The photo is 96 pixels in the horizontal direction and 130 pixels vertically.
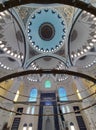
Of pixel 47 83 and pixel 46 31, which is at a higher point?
pixel 46 31

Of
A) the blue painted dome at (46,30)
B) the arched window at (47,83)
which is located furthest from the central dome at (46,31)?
the arched window at (47,83)

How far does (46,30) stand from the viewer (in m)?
16.5

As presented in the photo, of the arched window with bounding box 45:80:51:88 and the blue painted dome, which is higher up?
the blue painted dome

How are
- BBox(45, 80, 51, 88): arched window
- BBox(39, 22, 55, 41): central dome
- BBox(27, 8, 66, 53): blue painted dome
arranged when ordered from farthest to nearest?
BBox(45, 80, 51, 88): arched window < BBox(39, 22, 55, 41): central dome < BBox(27, 8, 66, 53): blue painted dome

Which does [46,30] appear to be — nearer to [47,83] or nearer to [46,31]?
[46,31]

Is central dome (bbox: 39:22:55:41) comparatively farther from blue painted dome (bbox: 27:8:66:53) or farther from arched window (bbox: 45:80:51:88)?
arched window (bbox: 45:80:51:88)

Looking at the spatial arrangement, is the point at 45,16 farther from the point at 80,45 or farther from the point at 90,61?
the point at 90,61

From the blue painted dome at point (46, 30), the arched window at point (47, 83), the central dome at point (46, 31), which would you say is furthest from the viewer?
the arched window at point (47, 83)

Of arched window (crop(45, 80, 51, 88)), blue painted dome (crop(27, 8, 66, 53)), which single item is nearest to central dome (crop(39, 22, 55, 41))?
blue painted dome (crop(27, 8, 66, 53))

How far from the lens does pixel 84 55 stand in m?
15.7

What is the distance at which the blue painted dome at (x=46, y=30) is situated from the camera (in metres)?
15.1

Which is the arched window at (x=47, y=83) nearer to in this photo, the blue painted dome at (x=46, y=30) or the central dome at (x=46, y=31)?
the blue painted dome at (x=46, y=30)

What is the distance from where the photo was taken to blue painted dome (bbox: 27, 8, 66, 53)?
1509 cm

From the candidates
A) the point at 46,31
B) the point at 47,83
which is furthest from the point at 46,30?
the point at 47,83
